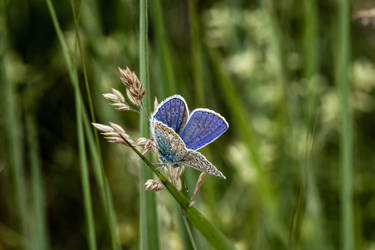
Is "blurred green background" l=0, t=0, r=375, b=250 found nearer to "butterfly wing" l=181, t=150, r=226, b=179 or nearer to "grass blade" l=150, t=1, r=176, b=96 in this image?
"grass blade" l=150, t=1, r=176, b=96

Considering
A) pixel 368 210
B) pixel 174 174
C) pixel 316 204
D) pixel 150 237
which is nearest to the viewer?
pixel 174 174

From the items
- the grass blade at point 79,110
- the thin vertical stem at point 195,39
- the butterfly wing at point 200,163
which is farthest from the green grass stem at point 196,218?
the thin vertical stem at point 195,39

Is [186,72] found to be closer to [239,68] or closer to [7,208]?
[239,68]


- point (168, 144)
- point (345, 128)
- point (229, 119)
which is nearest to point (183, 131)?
point (168, 144)

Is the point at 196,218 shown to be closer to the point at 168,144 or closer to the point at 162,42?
the point at 168,144

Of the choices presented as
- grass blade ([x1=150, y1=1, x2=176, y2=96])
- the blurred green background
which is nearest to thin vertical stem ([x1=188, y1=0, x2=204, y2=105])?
the blurred green background

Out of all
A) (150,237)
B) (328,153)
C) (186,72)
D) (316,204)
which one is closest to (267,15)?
(186,72)

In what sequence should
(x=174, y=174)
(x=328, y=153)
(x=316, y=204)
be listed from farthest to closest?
(x=328, y=153) < (x=316, y=204) < (x=174, y=174)
